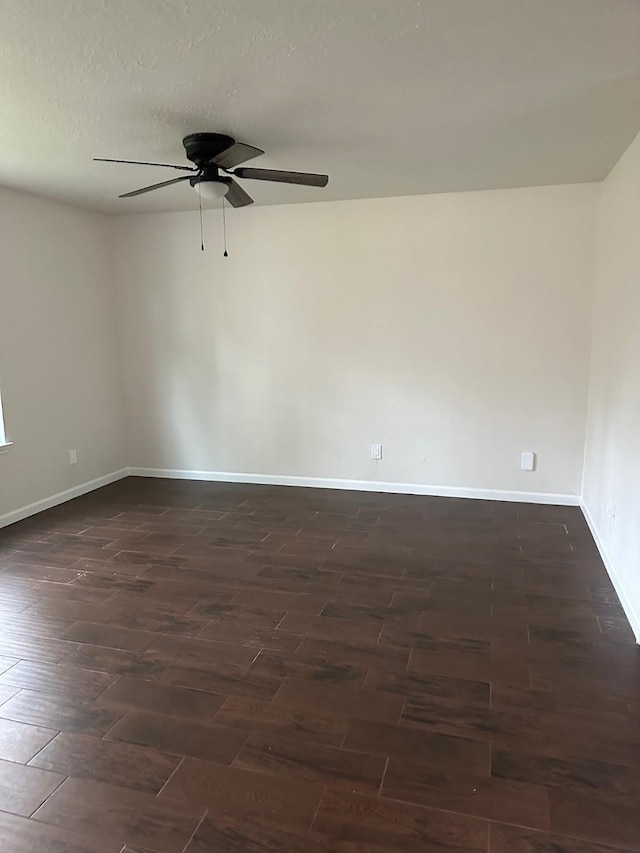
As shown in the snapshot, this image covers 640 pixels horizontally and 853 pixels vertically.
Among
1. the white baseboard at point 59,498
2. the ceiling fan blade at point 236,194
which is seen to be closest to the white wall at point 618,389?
the ceiling fan blade at point 236,194

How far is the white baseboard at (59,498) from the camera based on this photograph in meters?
4.19

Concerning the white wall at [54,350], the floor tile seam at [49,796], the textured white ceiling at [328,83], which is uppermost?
the textured white ceiling at [328,83]

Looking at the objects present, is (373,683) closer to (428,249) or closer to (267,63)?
(267,63)

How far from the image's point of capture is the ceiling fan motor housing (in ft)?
9.53

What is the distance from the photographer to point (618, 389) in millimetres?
3262

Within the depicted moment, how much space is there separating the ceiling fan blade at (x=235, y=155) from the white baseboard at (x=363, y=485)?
107 inches

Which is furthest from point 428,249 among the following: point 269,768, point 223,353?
point 269,768

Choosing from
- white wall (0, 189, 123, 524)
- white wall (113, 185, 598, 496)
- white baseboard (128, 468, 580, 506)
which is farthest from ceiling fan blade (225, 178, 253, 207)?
white baseboard (128, 468, 580, 506)

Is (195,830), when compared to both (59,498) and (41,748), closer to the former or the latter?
(41,748)

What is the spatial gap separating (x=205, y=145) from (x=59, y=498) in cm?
301

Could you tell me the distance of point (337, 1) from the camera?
1.74m

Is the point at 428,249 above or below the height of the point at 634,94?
below

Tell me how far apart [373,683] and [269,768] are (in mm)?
566

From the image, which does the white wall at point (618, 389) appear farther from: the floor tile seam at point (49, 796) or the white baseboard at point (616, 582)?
the floor tile seam at point (49, 796)
